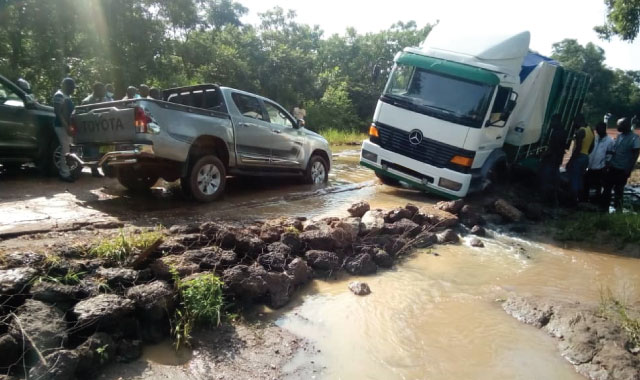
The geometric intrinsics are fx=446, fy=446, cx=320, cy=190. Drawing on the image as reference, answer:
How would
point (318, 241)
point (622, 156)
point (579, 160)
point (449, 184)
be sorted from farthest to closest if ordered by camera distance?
point (579, 160)
point (622, 156)
point (449, 184)
point (318, 241)

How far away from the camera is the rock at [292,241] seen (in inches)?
201

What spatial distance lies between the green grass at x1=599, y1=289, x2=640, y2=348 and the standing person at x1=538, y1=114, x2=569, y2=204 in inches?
201

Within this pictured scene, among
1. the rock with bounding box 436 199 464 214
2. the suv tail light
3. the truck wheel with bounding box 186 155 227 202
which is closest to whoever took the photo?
the suv tail light

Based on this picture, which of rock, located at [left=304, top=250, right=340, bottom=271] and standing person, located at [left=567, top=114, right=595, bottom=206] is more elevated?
standing person, located at [left=567, top=114, right=595, bottom=206]

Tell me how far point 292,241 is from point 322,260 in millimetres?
437

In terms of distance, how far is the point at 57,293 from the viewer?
3283mm

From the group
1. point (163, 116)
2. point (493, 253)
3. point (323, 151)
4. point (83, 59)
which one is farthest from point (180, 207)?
point (83, 59)

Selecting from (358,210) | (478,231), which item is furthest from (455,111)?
(358,210)

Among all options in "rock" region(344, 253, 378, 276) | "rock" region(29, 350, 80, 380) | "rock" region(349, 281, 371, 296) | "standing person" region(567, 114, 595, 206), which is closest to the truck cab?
"standing person" region(567, 114, 595, 206)

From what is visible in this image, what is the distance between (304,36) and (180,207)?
2430 cm

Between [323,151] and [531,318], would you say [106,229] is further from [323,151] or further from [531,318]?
[323,151]

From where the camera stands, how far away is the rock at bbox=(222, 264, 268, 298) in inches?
157

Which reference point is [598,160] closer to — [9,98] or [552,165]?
[552,165]

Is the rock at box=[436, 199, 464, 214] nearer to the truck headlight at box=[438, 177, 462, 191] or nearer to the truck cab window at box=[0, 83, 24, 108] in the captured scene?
the truck headlight at box=[438, 177, 462, 191]
